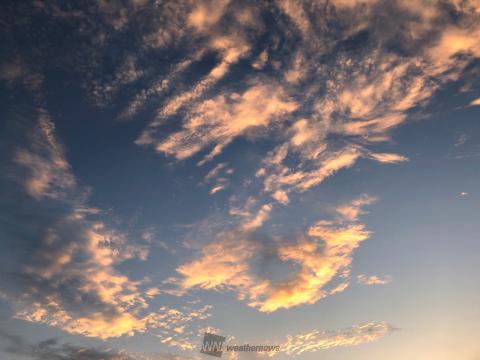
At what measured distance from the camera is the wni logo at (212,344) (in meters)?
44.6

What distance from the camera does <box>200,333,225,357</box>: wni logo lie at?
44.6m

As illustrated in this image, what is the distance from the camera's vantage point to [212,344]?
45.7 meters

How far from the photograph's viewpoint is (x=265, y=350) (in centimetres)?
5606

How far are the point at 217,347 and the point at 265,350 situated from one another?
14.1 metres

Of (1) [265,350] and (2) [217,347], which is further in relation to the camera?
(1) [265,350]

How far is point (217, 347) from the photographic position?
1832 inches
